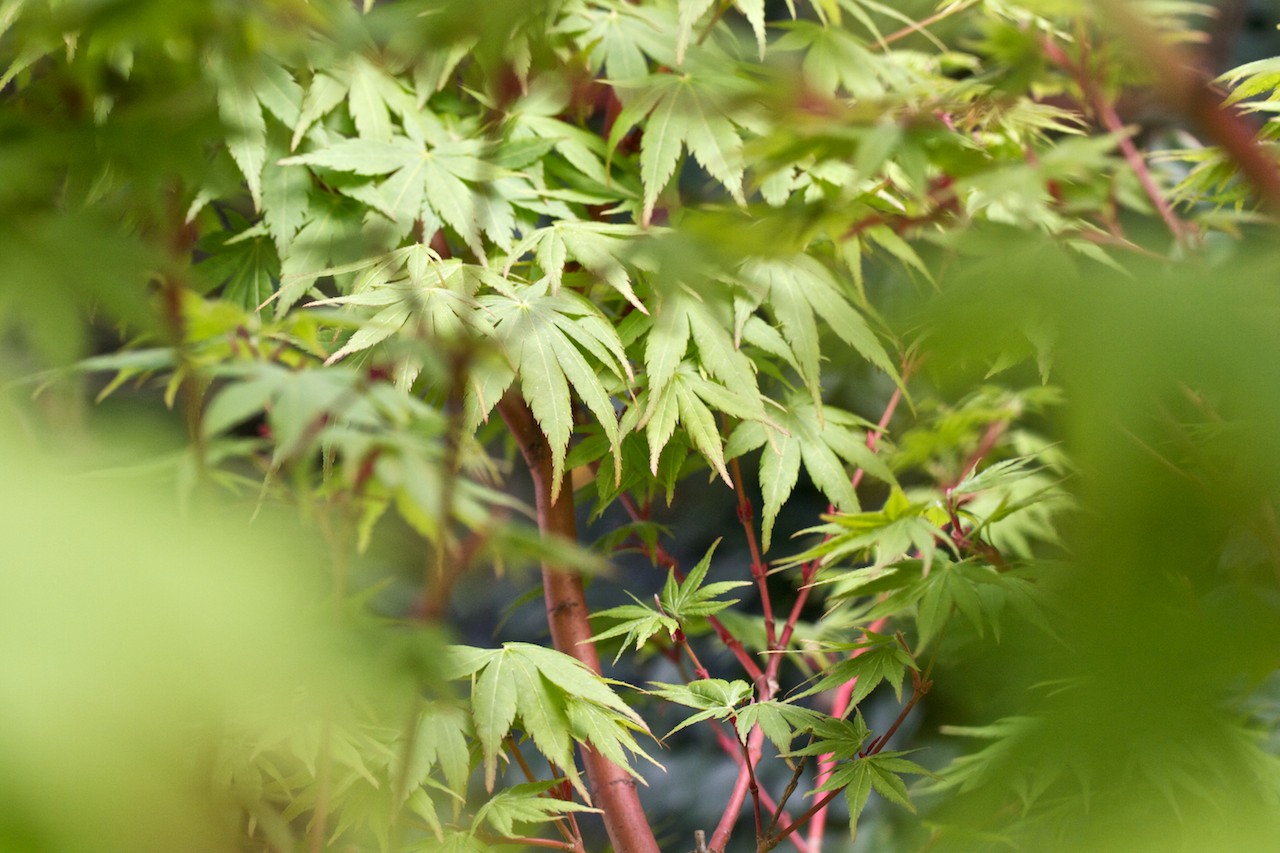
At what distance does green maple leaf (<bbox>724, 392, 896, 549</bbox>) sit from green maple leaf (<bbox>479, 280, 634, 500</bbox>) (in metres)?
0.15

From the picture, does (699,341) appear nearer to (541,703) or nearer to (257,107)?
(541,703)

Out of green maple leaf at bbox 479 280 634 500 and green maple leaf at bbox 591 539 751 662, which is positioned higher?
green maple leaf at bbox 479 280 634 500

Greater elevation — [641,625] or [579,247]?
[579,247]

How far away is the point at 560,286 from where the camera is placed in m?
0.69

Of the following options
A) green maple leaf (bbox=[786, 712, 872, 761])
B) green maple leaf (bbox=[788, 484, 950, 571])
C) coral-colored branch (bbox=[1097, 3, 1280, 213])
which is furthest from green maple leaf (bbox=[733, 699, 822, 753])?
coral-colored branch (bbox=[1097, 3, 1280, 213])

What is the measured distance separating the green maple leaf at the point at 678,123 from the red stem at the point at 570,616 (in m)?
0.20

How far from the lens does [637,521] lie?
97 cm

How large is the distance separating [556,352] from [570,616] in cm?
27

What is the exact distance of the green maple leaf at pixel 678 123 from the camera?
0.75 metres

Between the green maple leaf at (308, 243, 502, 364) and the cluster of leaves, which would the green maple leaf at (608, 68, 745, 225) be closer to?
the cluster of leaves

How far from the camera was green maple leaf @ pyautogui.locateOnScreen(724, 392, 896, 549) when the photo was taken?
2.51 ft

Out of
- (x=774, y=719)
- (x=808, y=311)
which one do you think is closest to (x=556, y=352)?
(x=808, y=311)

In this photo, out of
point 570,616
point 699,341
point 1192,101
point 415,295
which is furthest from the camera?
point 570,616

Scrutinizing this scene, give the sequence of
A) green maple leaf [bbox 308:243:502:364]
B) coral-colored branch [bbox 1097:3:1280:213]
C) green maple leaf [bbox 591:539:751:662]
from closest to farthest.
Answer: coral-colored branch [bbox 1097:3:1280:213] → green maple leaf [bbox 308:243:502:364] → green maple leaf [bbox 591:539:751:662]
